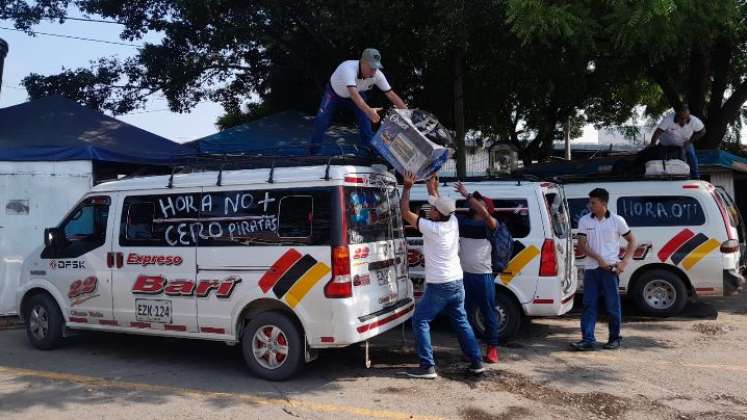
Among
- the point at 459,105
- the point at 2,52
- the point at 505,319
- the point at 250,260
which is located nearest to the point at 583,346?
the point at 505,319

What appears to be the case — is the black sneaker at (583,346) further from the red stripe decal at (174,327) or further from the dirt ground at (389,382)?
the red stripe decal at (174,327)

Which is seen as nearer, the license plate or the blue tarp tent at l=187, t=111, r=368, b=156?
the license plate

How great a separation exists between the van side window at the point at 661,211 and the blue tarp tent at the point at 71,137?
7.67 m

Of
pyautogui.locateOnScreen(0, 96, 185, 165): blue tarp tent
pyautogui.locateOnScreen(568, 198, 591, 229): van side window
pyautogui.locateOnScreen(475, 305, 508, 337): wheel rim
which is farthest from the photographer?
pyautogui.locateOnScreen(0, 96, 185, 165): blue tarp tent

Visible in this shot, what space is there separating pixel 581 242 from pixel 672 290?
2.75 meters

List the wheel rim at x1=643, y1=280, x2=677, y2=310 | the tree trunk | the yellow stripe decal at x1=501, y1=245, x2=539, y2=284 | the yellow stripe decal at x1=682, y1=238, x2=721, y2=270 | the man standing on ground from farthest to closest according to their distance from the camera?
the tree trunk
the wheel rim at x1=643, y1=280, x2=677, y2=310
the yellow stripe decal at x1=682, y1=238, x2=721, y2=270
the yellow stripe decal at x1=501, y1=245, x2=539, y2=284
the man standing on ground

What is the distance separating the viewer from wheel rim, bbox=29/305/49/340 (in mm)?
7105

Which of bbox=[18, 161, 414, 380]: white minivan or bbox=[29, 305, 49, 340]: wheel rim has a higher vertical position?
bbox=[18, 161, 414, 380]: white minivan

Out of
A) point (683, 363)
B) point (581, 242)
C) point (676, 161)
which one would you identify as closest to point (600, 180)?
point (676, 161)

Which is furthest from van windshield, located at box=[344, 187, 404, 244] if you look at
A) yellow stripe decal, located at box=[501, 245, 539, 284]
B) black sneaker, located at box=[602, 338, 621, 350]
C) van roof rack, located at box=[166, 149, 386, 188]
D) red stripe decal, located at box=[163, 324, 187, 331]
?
black sneaker, located at box=[602, 338, 621, 350]

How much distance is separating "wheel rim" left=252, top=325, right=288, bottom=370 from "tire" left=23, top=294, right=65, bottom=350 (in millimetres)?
2814

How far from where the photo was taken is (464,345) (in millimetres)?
5809

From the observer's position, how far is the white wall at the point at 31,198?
31.4ft

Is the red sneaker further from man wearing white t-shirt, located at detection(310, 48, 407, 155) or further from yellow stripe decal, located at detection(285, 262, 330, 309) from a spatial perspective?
man wearing white t-shirt, located at detection(310, 48, 407, 155)
